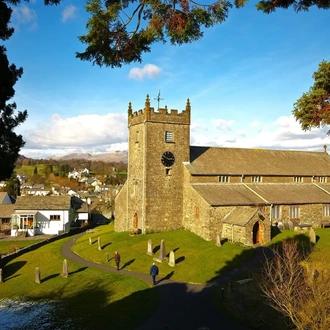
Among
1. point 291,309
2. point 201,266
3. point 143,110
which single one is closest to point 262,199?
point 201,266

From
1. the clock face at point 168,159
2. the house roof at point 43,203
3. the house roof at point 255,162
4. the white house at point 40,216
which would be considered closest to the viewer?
the clock face at point 168,159

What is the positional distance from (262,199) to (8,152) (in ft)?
91.9

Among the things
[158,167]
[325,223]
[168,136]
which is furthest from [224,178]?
[325,223]

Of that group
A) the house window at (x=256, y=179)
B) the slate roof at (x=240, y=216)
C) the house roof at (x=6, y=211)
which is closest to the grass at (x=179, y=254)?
the slate roof at (x=240, y=216)

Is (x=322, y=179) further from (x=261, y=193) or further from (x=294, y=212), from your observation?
(x=261, y=193)

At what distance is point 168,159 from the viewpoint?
118 feet

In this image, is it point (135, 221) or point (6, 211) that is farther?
point (6, 211)

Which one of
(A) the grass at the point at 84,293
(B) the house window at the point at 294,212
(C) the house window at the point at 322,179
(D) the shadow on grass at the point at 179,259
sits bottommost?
(A) the grass at the point at 84,293

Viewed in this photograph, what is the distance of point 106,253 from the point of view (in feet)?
101

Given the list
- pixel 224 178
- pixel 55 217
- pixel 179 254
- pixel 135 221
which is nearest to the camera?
pixel 179 254

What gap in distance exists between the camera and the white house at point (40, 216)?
5169 cm

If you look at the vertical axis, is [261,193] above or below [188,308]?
above

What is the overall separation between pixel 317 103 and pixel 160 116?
25.1m

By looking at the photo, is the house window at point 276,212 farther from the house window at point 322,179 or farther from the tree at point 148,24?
the tree at point 148,24
